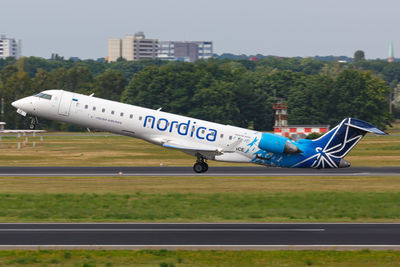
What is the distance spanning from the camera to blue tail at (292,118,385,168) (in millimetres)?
41562

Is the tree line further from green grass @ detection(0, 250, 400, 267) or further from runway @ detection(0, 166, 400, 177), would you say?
green grass @ detection(0, 250, 400, 267)

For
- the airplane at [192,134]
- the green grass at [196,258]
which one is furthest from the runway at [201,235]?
the airplane at [192,134]

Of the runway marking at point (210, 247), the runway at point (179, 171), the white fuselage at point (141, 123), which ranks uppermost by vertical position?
the white fuselage at point (141, 123)

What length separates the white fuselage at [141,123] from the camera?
139ft

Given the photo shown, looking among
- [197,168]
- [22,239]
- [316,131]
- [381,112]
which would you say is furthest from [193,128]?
[381,112]

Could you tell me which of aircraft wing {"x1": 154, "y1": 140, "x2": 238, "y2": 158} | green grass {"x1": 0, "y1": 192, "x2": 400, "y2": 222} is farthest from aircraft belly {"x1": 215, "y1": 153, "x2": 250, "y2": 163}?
green grass {"x1": 0, "y1": 192, "x2": 400, "y2": 222}

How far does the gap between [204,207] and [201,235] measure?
7083mm

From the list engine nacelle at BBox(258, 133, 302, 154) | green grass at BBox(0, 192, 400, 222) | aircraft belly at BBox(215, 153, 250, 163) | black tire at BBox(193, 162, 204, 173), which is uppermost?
engine nacelle at BBox(258, 133, 302, 154)

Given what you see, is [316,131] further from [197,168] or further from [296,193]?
[296,193]

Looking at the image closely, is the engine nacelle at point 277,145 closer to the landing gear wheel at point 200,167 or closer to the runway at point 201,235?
the landing gear wheel at point 200,167

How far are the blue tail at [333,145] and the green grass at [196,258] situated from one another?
2174 centimetres

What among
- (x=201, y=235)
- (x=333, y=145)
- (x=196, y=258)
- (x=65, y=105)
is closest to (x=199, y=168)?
(x=333, y=145)

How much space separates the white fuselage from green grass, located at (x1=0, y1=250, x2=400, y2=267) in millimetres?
22405

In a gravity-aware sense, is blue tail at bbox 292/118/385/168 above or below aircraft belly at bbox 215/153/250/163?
above
